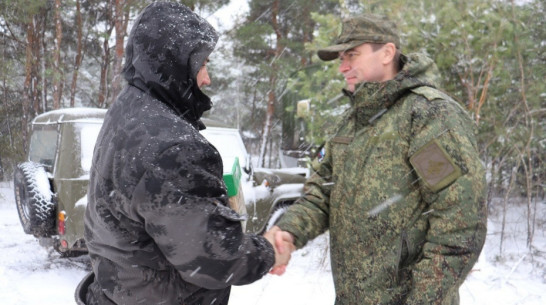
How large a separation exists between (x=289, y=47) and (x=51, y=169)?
528 inches

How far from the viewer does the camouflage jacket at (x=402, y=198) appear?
1637 millimetres

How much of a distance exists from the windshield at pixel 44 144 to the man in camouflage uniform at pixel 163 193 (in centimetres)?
398

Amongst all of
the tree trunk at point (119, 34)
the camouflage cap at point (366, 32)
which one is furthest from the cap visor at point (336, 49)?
the tree trunk at point (119, 34)

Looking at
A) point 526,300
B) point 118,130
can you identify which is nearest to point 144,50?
point 118,130

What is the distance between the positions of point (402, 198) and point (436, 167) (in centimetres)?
22

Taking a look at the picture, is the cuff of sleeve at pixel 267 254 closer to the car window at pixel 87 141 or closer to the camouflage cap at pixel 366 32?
the camouflage cap at pixel 366 32

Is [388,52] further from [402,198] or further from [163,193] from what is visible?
[163,193]

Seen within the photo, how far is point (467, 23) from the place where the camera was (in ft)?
17.7

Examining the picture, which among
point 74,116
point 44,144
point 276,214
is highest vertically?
point 74,116

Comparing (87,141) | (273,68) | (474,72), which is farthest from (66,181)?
(273,68)

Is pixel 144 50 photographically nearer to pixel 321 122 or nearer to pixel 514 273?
pixel 321 122

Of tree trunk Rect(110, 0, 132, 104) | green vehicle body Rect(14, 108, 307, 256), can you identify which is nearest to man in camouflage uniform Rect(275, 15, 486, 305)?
green vehicle body Rect(14, 108, 307, 256)

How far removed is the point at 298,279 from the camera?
16.8 ft

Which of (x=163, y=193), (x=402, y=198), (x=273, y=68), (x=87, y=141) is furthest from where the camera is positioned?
(x=273, y=68)
